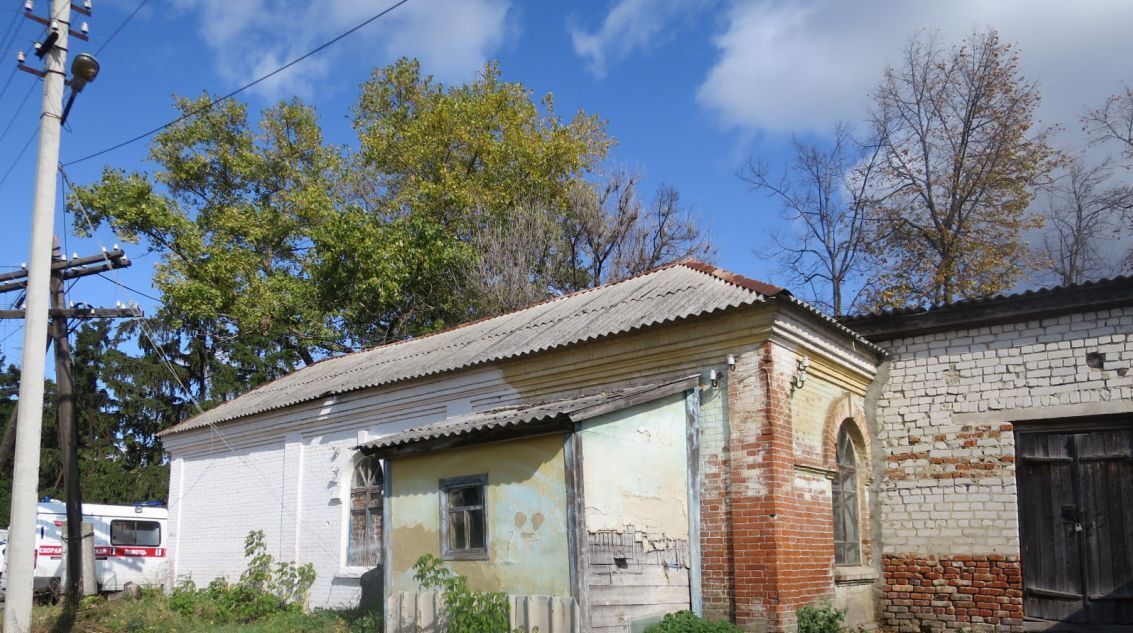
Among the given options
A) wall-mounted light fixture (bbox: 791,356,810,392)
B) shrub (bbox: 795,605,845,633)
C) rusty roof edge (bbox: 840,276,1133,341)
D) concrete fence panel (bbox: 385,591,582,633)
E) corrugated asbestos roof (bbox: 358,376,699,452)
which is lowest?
shrub (bbox: 795,605,845,633)

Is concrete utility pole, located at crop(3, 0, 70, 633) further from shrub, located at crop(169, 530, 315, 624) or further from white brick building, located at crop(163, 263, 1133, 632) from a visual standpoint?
white brick building, located at crop(163, 263, 1133, 632)

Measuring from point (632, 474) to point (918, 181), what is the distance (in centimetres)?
1703

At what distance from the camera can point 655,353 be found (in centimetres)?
1091

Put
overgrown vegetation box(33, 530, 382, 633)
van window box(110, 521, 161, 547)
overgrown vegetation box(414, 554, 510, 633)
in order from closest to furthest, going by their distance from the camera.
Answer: overgrown vegetation box(414, 554, 510, 633)
overgrown vegetation box(33, 530, 382, 633)
van window box(110, 521, 161, 547)

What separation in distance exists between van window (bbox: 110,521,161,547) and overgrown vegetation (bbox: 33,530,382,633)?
15.7ft

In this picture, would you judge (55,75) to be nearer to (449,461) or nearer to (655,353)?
(449,461)

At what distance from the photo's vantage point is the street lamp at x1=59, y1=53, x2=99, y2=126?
1095cm

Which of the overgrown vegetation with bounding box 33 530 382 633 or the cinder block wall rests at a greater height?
the cinder block wall

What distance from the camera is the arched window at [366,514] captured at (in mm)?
14885

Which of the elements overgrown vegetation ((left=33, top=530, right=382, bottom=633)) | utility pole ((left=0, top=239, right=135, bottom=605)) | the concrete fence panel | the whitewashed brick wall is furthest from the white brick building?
utility pole ((left=0, top=239, right=135, bottom=605))

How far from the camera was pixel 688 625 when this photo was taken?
918 cm

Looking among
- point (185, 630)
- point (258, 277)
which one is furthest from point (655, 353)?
point (258, 277)

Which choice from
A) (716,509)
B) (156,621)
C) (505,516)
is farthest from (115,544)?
(716,509)

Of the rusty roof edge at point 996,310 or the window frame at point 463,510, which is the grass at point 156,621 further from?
the rusty roof edge at point 996,310
